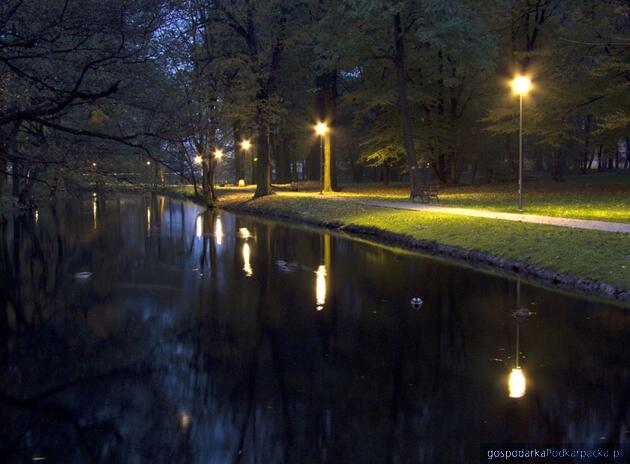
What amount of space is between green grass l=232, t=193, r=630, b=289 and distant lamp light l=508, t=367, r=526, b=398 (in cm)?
563

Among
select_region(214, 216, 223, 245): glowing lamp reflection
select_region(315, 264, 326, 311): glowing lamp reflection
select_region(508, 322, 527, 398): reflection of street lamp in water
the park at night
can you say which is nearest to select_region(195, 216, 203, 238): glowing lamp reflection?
the park at night

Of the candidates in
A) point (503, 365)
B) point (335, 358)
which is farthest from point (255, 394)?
point (503, 365)

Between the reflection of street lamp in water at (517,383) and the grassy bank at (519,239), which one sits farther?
the grassy bank at (519,239)

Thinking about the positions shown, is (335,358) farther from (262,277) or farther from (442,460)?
(262,277)

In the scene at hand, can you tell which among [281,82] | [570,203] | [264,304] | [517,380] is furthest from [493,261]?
[281,82]

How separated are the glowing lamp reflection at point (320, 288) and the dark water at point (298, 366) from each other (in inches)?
1.8

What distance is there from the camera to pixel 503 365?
8.49m

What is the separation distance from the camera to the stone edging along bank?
13.0 meters

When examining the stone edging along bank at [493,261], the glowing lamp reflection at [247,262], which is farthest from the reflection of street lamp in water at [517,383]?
the glowing lamp reflection at [247,262]

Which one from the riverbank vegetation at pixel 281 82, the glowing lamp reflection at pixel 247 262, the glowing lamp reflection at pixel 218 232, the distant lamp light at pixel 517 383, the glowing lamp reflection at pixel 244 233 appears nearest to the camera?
the distant lamp light at pixel 517 383

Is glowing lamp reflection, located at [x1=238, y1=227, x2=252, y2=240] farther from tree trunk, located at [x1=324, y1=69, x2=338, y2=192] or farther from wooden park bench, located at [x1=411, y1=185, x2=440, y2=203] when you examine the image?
tree trunk, located at [x1=324, y1=69, x2=338, y2=192]

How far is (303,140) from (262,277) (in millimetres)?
43251

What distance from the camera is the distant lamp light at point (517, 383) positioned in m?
7.40

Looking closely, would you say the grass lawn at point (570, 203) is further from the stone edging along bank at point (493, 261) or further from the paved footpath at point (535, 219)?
the stone edging along bank at point (493, 261)
